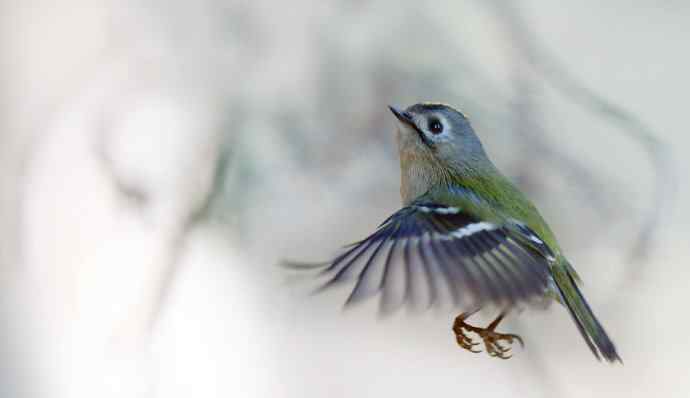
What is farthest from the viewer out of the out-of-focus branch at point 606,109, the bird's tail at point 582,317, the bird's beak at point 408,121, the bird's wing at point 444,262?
the out-of-focus branch at point 606,109

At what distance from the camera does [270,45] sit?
6.23 feet

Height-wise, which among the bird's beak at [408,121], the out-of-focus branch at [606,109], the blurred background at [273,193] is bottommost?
the blurred background at [273,193]

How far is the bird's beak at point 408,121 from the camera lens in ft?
4.75

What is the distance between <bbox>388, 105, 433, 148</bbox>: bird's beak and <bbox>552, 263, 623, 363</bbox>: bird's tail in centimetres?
31

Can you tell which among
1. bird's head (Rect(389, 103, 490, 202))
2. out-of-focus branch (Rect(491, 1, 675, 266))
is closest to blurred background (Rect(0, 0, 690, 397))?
out-of-focus branch (Rect(491, 1, 675, 266))

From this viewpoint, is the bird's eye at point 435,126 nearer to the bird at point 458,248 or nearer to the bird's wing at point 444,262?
the bird at point 458,248

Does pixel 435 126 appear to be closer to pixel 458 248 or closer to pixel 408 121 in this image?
pixel 408 121

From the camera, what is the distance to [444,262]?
1.16 metres

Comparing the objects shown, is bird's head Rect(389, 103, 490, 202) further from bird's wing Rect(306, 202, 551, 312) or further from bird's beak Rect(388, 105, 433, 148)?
bird's wing Rect(306, 202, 551, 312)

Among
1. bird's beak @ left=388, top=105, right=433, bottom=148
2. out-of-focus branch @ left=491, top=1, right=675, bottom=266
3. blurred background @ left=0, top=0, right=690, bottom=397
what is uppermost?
out-of-focus branch @ left=491, top=1, right=675, bottom=266

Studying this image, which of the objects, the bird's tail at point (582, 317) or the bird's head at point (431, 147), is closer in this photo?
the bird's tail at point (582, 317)

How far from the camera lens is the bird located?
1071 mm

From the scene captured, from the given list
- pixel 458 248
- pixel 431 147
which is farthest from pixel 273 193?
pixel 458 248

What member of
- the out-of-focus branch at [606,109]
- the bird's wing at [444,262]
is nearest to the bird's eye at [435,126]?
the bird's wing at [444,262]
